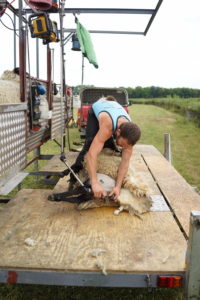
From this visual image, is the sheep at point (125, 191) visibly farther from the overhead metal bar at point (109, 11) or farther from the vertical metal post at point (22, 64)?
the overhead metal bar at point (109, 11)

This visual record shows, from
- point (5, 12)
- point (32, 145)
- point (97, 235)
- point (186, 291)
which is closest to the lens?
point (186, 291)

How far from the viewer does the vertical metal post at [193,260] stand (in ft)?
6.30

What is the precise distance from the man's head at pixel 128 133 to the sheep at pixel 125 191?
423 millimetres

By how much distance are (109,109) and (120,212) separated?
1.09 meters

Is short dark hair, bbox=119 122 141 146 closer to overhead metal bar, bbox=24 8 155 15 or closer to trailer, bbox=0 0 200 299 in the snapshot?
trailer, bbox=0 0 200 299

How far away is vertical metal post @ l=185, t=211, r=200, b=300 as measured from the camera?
192 centimetres

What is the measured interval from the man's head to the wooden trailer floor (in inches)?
28.6

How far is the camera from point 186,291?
2059 mm

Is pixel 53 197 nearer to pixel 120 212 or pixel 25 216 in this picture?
pixel 25 216

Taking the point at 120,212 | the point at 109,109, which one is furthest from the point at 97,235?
the point at 109,109

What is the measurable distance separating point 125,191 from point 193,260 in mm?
1360

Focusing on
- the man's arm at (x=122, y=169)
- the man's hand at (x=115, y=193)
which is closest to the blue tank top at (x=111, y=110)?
the man's arm at (x=122, y=169)

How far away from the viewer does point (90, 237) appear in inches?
100.0

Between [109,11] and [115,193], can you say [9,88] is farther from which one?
[109,11]
